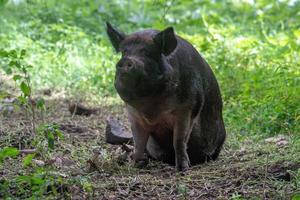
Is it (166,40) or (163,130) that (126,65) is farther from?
(163,130)

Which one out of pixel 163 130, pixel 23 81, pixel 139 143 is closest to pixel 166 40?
pixel 163 130

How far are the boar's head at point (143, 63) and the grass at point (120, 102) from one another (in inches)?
26.5

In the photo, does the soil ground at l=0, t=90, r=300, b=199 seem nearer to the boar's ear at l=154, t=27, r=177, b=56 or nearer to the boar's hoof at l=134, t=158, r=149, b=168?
the boar's hoof at l=134, t=158, r=149, b=168

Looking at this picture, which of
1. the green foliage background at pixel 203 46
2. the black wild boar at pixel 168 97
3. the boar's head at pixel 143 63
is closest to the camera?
the boar's head at pixel 143 63

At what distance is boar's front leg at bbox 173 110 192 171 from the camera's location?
19.9 ft

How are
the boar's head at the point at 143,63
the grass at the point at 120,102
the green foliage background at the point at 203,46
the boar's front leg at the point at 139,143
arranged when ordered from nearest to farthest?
the grass at the point at 120,102
the boar's head at the point at 143,63
the boar's front leg at the point at 139,143
the green foliage background at the point at 203,46

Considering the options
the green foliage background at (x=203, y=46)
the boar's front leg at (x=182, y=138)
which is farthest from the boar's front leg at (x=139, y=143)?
the green foliage background at (x=203, y=46)

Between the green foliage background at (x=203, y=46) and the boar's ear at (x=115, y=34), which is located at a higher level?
the boar's ear at (x=115, y=34)

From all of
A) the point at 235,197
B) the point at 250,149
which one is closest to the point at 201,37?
the point at 250,149

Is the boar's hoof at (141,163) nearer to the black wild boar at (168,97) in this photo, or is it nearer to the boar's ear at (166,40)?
the black wild boar at (168,97)

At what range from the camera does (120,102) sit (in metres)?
9.48

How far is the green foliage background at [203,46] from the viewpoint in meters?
8.40

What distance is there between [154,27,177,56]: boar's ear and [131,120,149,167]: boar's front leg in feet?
2.60

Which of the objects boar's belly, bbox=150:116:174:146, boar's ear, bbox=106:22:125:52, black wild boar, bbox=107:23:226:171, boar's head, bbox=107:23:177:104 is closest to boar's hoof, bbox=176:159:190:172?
black wild boar, bbox=107:23:226:171
